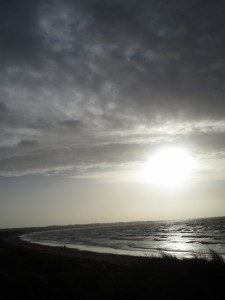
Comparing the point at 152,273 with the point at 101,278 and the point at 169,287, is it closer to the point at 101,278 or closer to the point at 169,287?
the point at 169,287

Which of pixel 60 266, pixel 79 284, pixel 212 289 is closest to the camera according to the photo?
pixel 212 289

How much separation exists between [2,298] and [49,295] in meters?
1.51

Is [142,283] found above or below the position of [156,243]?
below

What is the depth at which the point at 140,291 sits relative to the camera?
31.7ft

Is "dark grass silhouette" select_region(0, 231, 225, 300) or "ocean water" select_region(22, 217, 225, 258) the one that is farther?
"ocean water" select_region(22, 217, 225, 258)

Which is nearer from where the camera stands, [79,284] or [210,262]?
[210,262]

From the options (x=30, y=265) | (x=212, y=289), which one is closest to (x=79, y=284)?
(x=212, y=289)

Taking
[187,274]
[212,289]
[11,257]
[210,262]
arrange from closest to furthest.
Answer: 1. [212,289]
2. [187,274]
3. [210,262]
4. [11,257]

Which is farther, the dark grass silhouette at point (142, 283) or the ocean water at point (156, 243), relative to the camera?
the ocean water at point (156, 243)

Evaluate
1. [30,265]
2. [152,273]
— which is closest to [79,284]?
[152,273]

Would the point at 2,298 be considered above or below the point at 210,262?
below

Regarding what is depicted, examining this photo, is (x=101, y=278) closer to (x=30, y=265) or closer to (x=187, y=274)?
(x=187, y=274)

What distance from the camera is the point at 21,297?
11.5 m

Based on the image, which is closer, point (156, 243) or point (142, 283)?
point (142, 283)
